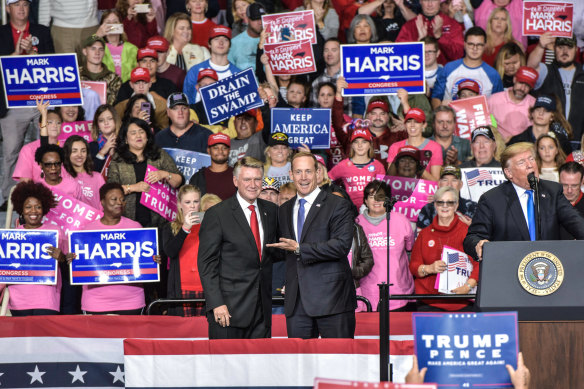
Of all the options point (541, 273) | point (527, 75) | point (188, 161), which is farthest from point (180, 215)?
point (527, 75)

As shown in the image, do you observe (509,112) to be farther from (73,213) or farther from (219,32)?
(73,213)

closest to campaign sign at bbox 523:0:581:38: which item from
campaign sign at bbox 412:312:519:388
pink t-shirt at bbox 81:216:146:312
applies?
pink t-shirt at bbox 81:216:146:312

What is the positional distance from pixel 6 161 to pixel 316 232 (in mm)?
5608

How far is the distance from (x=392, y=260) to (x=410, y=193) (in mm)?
1042

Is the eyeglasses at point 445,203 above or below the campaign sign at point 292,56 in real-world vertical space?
below

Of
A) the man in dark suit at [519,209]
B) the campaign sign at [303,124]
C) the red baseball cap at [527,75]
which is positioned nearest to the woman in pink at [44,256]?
the campaign sign at [303,124]

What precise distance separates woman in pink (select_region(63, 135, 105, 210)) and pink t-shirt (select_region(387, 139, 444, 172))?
10.1 feet

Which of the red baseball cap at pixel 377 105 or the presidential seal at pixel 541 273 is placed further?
the red baseball cap at pixel 377 105

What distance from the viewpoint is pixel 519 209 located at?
606cm

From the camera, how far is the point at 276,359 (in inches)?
232

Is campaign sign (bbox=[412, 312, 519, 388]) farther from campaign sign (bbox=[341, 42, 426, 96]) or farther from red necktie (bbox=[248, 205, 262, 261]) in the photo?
campaign sign (bbox=[341, 42, 426, 96])

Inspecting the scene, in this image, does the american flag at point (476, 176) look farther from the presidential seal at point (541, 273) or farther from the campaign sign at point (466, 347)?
the campaign sign at point (466, 347)

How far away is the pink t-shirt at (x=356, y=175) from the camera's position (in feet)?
31.2

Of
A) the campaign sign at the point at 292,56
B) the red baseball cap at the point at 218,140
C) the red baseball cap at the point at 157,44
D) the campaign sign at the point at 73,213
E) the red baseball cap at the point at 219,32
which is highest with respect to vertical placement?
the red baseball cap at the point at 219,32
